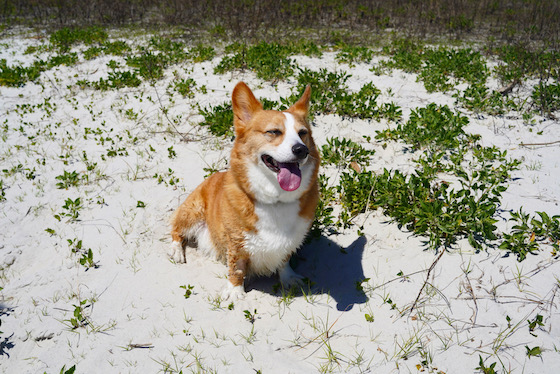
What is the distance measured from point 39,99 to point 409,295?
9.09 meters

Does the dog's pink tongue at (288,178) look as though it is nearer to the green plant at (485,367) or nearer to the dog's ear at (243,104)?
the dog's ear at (243,104)

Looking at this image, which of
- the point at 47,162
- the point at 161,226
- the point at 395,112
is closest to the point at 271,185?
the point at 161,226

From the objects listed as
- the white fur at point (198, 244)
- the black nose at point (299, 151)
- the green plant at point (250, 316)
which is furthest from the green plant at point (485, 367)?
the white fur at point (198, 244)

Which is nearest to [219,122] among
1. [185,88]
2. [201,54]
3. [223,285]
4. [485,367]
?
[185,88]

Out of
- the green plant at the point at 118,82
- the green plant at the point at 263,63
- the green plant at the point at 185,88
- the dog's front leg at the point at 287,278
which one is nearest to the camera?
the dog's front leg at the point at 287,278

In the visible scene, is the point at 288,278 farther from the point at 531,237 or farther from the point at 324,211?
the point at 531,237

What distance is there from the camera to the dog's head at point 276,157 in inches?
104

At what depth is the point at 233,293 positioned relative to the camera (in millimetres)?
3227

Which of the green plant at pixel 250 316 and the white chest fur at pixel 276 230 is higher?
the white chest fur at pixel 276 230

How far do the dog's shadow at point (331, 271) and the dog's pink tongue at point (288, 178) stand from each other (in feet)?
4.08

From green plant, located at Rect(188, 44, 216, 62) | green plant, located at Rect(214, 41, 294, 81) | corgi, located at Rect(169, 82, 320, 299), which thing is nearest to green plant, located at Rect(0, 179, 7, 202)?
corgi, located at Rect(169, 82, 320, 299)

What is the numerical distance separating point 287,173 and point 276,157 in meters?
0.17

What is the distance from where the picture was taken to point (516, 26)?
11.9 metres

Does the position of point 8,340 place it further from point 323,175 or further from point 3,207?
point 323,175
